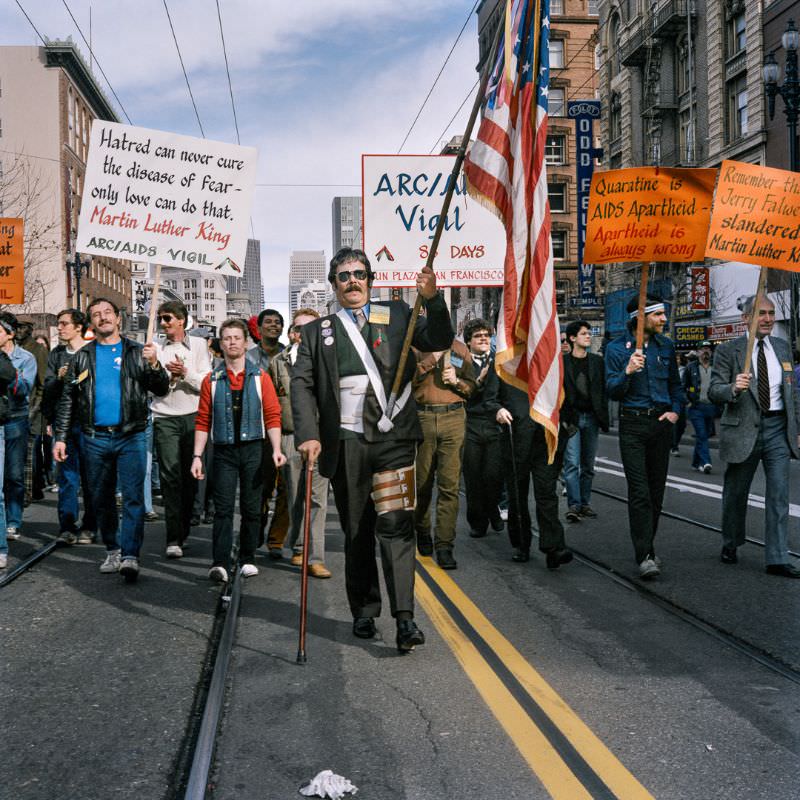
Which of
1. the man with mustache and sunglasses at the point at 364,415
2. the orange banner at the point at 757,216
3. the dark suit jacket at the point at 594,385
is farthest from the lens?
the dark suit jacket at the point at 594,385

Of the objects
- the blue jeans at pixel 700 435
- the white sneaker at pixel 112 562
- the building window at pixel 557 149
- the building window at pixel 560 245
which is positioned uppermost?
the building window at pixel 557 149

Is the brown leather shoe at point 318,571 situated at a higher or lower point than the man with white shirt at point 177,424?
→ lower

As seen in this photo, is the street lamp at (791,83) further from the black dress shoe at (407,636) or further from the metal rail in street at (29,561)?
the black dress shoe at (407,636)

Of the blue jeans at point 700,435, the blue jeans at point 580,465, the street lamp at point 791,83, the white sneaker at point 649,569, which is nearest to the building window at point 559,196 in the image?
the street lamp at point 791,83

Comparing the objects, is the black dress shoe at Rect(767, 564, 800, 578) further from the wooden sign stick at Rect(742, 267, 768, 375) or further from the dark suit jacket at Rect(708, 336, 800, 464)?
the wooden sign stick at Rect(742, 267, 768, 375)

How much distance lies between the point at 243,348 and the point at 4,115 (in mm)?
51516

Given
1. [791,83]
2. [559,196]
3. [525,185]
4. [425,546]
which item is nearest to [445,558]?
[425,546]

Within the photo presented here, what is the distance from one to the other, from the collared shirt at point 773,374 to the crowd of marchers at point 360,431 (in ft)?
0.04

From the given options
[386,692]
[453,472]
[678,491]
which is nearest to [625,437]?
[453,472]

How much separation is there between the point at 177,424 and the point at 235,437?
164cm

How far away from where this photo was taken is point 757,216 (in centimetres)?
762

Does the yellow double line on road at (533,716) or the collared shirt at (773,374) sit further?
the collared shirt at (773,374)

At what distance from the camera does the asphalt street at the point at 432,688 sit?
350 centimetres

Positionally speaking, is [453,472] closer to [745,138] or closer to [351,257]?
[351,257]
